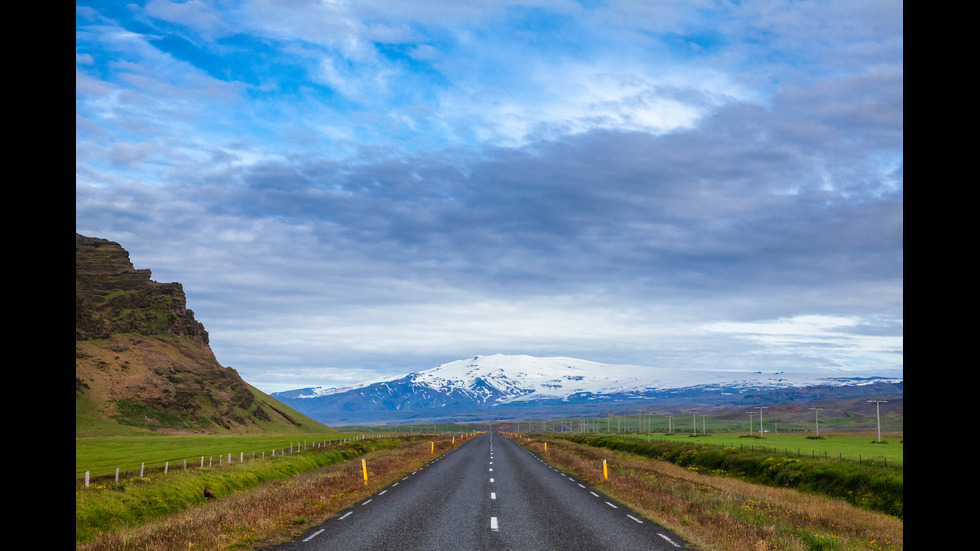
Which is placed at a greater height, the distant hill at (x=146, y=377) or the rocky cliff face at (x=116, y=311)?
the rocky cliff face at (x=116, y=311)

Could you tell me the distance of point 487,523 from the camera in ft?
56.5

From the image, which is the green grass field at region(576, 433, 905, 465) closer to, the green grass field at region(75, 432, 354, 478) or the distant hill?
the green grass field at region(75, 432, 354, 478)

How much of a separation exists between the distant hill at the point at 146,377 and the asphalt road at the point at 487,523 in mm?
124222

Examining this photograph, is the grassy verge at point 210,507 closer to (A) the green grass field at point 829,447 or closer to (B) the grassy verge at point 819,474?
(B) the grassy verge at point 819,474

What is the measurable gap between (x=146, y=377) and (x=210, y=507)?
6335 inches

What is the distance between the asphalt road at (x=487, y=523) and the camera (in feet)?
46.4

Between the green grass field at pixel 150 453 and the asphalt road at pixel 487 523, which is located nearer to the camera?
the asphalt road at pixel 487 523

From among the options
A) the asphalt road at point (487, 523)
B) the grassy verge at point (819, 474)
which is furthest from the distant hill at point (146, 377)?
the asphalt road at point (487, 523)

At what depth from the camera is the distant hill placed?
14400 cm

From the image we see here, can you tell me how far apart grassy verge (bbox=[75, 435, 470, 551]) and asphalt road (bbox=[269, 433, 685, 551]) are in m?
1.24
